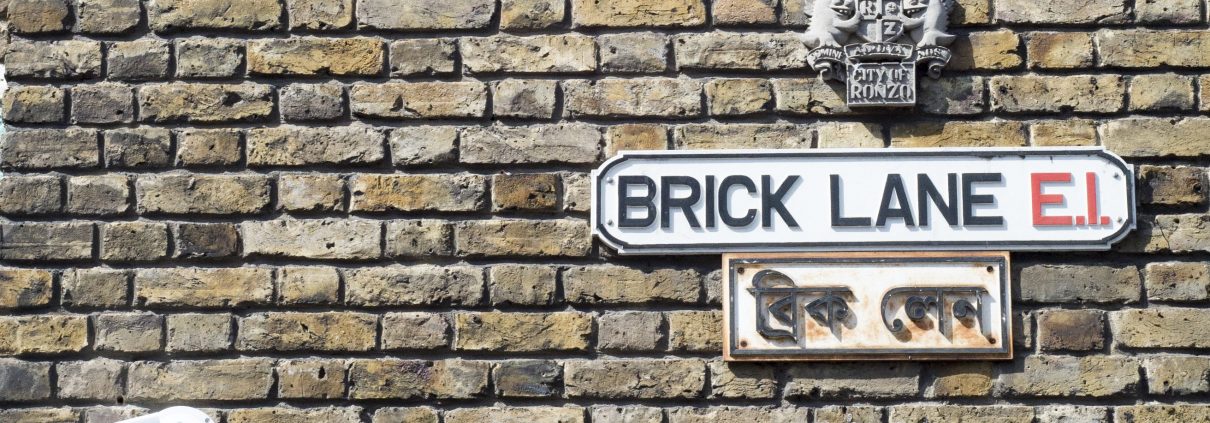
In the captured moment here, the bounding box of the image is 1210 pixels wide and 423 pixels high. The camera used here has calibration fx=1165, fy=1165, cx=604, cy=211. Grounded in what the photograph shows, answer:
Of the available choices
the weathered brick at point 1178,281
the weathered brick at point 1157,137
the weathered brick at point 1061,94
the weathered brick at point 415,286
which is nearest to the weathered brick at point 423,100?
the weathered brick at point 415,286

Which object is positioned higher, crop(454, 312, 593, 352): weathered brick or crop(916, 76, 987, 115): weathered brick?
crop(916, 76, 987, 115): weathered brick

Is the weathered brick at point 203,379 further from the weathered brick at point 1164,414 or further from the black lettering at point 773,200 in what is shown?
the weathered brick at point 1164,414

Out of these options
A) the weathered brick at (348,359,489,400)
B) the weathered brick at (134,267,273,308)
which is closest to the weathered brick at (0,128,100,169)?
the weathered brick at (134,267,273,308)

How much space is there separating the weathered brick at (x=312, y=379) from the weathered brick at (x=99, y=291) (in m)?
0.49

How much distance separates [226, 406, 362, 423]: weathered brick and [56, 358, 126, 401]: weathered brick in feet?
1.07

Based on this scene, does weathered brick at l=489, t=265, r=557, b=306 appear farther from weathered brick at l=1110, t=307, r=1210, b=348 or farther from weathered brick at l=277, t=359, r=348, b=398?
weathered brick at l=1110, t=307, r=1210, b=348

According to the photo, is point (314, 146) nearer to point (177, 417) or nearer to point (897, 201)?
point (177, 417)

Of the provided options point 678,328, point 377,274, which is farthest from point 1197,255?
point 377,274

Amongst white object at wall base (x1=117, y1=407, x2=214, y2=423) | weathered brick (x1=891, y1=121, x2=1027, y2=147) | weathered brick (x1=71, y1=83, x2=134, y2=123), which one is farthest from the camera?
weathered brick (x1=71, y1=83, x2=134, y2=123)

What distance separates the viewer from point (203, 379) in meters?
3.14

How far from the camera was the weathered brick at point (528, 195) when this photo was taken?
3.17 meters

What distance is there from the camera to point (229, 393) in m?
3.13

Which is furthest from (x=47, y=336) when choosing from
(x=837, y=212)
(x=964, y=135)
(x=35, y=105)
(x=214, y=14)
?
(x=964, y=135)

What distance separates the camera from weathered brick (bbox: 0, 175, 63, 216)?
3211 mm
